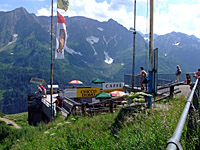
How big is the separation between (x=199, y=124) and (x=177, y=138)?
5.35 ft

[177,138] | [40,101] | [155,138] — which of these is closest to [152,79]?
[155,138]

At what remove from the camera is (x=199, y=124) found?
304 centimetres

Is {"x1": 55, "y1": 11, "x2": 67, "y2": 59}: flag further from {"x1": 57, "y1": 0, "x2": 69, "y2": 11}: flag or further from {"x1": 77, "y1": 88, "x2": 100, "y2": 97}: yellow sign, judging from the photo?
{"x1": 77, "y1": 88, "x2": 100, "y2": 97}: yellow sign

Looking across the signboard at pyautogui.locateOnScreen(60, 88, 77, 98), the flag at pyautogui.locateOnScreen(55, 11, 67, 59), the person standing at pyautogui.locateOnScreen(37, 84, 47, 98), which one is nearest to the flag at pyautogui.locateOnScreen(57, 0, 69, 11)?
the flag at pyautogui.locateOnScreen(55, 11, 67, 59)

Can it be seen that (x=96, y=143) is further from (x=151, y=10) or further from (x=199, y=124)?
(x=151, y=10)

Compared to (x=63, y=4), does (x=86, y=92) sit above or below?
below

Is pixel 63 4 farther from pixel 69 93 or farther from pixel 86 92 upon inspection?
pixel 86 92

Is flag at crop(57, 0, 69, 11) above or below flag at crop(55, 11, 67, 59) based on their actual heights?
above

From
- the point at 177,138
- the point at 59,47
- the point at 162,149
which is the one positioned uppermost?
the point at 59,47

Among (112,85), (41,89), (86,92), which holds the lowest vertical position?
(86,92)

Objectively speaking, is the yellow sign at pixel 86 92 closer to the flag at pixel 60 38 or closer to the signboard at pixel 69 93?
the signboard at pixel 69 93

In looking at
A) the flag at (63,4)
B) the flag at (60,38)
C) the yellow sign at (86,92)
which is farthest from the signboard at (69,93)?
the flag at (63,4)

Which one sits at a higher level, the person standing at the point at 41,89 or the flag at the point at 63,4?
the flag at the point at 63,4

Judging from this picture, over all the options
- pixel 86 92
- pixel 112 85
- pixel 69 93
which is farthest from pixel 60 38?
pixel 112 85
